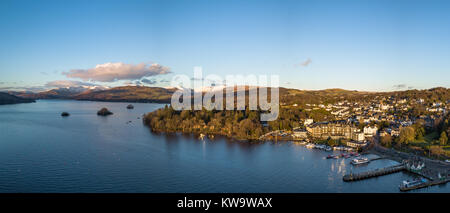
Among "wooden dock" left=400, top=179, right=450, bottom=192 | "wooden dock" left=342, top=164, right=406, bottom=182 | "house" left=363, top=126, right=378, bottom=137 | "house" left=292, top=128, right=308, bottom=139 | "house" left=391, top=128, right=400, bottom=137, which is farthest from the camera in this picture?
"house" left=292, top=128, right=308, bottom=139

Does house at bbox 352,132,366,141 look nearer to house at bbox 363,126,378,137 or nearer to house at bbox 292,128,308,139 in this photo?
house at bbox 363,126,378,137

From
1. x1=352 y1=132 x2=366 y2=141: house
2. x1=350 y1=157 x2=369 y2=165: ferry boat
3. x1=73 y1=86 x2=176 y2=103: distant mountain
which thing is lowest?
x1=350 y1=157 x2=369 y2=165: ferry boat

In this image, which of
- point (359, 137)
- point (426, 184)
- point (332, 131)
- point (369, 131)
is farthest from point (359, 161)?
point (369, 131)

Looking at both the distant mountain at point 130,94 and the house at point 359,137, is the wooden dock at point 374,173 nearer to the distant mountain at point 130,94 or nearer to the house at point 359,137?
the house at point 359,137

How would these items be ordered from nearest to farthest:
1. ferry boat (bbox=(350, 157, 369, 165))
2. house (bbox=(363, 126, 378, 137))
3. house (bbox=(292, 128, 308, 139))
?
1. ferry boat (bbox=(350, 157, 369, 165))
2. house (bbox=(363, 126, 378, 137))
3. house (bbox=(292, 128, 308, 139))

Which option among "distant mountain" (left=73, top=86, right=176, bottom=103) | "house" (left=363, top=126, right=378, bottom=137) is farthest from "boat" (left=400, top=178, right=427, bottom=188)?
"distant mountain" (left=73, top=86, right=176, bottom=103)

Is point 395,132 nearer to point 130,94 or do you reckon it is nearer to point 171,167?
point 171,167

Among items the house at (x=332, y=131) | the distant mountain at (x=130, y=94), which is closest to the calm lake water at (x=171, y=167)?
the house at (x=332, y=131)
